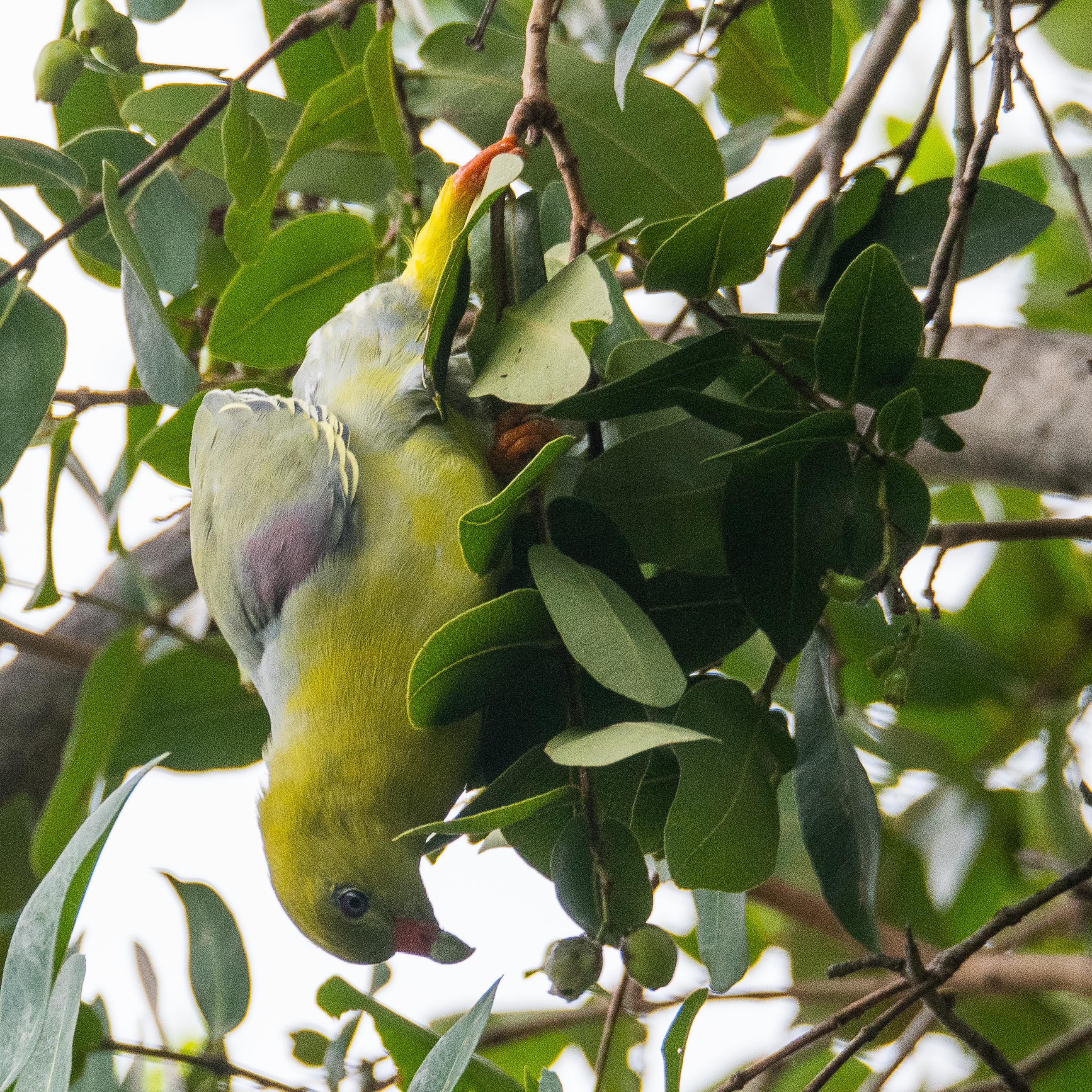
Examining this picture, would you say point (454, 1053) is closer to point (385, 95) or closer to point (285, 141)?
point (385, 95)

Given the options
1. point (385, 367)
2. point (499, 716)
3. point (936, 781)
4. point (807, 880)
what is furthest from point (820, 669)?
point (807, 880)

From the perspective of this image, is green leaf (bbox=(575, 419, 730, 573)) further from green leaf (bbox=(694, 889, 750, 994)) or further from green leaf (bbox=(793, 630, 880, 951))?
green leaf (bbox=(694, 889, 750, 994))

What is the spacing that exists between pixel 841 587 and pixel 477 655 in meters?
0.26

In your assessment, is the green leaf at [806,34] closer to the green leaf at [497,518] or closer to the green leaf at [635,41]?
the green leaf at [635,41]

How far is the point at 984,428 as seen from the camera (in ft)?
4.52

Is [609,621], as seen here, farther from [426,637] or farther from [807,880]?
[807,880]

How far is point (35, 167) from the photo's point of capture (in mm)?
1010

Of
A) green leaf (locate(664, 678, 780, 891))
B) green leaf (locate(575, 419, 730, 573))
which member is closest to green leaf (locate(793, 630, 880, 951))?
green leaf (locate(664, 678, 780, 891))

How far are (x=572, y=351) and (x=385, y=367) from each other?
384 mm

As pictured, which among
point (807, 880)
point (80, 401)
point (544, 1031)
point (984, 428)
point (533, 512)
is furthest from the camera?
point (807, 880)

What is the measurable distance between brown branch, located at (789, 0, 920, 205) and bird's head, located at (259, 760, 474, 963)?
2.63 ft

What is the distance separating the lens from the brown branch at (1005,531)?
37.7 inches

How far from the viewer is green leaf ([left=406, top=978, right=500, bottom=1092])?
68 centimetres

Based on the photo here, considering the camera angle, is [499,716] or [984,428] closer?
[499,716]
